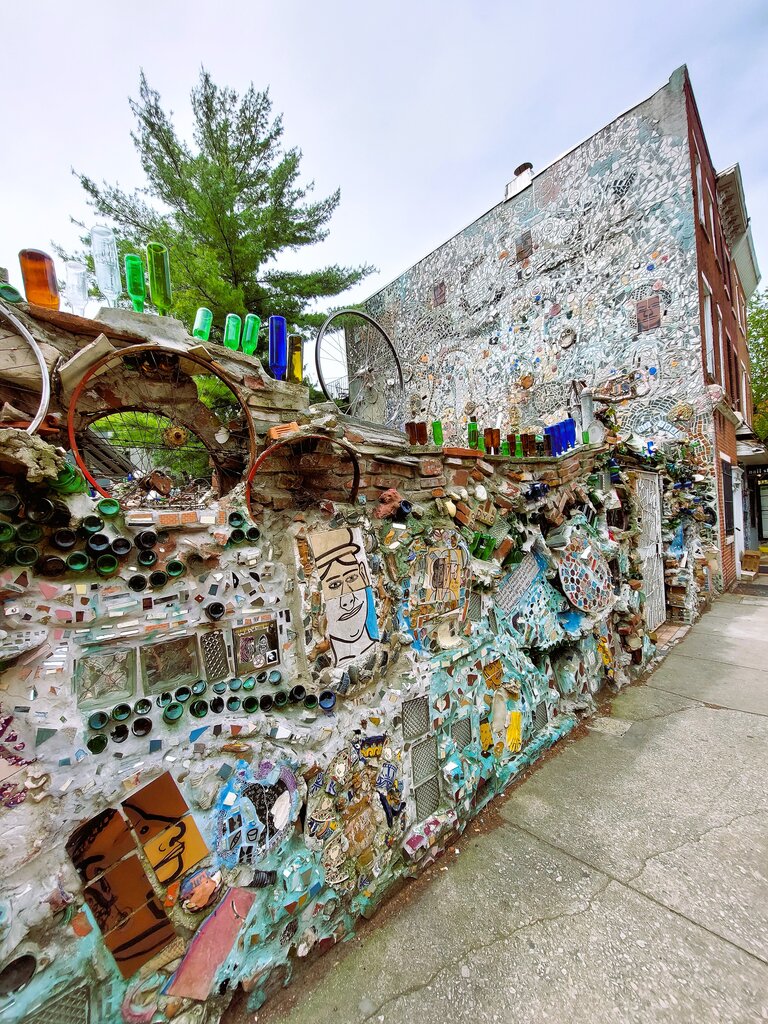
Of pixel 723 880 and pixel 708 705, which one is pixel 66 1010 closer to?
pixel 723 880

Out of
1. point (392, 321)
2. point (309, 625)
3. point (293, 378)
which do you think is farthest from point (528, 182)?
point (309, 625)

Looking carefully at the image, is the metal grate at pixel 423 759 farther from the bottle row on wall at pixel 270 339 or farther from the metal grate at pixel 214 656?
the bottle row on wall at pixel 270 339

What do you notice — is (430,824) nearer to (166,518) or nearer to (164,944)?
(164,944)

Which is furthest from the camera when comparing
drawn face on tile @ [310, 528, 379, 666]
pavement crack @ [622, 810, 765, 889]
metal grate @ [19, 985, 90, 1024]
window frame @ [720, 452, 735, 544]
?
window frame @ [720, 452, 735, 544]

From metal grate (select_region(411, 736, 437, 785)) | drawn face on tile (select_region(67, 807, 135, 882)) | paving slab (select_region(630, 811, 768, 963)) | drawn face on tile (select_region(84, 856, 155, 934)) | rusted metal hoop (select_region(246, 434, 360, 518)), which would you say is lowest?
paving slab (select_region(630, 811, 768, 963))

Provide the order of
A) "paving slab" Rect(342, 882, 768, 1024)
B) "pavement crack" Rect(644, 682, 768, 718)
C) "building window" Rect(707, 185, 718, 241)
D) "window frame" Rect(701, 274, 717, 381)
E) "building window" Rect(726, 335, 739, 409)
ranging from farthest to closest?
"building window" Rect(726, 335, 739, 409) → "building window" Rect(707, 185, 718, 241) → "window frame" Rect(701, 274, 717, 381) → "pavement crack" Rect(644, 682, 768, 718) → "paving slab" Rect(342, 882, 768, 1024)

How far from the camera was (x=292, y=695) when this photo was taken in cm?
200

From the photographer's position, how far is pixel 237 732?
180cm

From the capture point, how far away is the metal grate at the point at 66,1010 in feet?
4.29

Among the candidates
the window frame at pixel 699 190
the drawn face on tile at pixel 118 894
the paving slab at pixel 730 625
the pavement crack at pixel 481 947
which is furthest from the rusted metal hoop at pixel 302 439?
the window frame at pixel 699 190

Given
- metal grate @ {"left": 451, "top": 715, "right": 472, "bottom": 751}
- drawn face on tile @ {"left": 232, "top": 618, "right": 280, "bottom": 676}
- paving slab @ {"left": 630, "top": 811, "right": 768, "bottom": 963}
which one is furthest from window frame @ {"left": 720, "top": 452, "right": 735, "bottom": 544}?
drawn face on tile @ {"left": 232, "top": 618, "right": 280, "bottom": 676}

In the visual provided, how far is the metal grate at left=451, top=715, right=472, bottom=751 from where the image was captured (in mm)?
2712

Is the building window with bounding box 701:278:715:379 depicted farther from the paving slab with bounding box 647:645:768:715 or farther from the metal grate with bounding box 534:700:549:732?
the metal grate with bounding box 534:700:549:732

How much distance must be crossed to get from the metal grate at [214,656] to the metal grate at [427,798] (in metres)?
1.45
